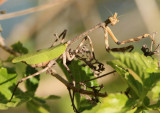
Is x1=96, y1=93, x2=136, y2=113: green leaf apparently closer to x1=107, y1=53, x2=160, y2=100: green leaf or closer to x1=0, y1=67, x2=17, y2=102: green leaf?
x1=107, y1=53, x2=160, y2=100: green leaf

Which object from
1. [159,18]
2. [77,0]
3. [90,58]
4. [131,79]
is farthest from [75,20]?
[131,79]

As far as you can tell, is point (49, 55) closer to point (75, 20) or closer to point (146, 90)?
point (146, 90)

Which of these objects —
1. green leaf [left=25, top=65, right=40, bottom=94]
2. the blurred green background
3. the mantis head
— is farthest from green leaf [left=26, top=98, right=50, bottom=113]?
the blurred green background

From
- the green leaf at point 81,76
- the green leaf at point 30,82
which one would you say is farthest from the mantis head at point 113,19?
the green leaf at point 30,82

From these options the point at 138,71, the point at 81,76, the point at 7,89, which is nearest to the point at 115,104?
the point at 138,71

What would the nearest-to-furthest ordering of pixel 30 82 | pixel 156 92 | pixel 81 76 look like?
1. pixel 156 92
2. pixel 81 76
3. pixel 30 82

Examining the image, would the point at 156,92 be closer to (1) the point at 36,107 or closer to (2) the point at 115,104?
(2) the point at 115,104

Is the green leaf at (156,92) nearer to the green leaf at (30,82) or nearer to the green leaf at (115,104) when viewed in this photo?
the green leaf at (115,104)
